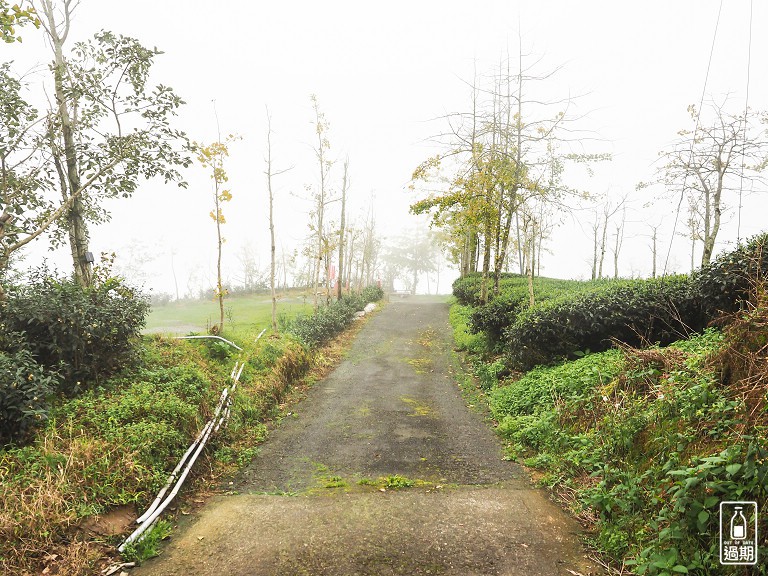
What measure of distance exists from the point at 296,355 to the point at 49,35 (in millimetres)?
7443

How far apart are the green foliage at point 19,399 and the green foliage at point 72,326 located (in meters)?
0.62

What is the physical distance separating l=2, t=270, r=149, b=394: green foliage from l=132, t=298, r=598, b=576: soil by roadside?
111 inches

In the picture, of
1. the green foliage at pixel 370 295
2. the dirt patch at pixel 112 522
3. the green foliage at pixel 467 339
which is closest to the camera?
the dirt patch at pixel 112 522

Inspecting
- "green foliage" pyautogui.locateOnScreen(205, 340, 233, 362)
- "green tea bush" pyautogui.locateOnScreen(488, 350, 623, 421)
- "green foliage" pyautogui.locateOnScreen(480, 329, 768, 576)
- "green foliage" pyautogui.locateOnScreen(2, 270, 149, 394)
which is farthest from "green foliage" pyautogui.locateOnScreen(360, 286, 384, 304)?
"green foliage" pyautogui.locateOnScreen(480, 329, 768, 576)

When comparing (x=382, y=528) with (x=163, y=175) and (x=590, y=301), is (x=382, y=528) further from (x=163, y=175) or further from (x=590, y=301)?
(x=163, y=175)

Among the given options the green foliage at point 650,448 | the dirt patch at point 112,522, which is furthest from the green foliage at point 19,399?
the green foliage at point 650,448

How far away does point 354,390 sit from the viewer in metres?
8.83

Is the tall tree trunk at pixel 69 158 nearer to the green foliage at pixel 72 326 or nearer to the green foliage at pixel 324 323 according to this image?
the green foliage at pixel 72 326

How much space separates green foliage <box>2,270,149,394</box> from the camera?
5.43 meters

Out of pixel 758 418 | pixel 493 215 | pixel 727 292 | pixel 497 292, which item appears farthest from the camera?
pixel 497 292

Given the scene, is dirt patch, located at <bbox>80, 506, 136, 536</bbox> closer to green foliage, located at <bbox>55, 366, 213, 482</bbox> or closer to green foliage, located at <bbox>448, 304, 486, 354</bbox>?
green foliage, located at <bbox>55, 366, 213, 482</bbox>

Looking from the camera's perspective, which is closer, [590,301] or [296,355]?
[590,301]

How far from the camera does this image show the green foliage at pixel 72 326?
17.8 ft

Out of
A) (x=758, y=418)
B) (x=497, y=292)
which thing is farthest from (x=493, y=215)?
(x=758, y=418)
